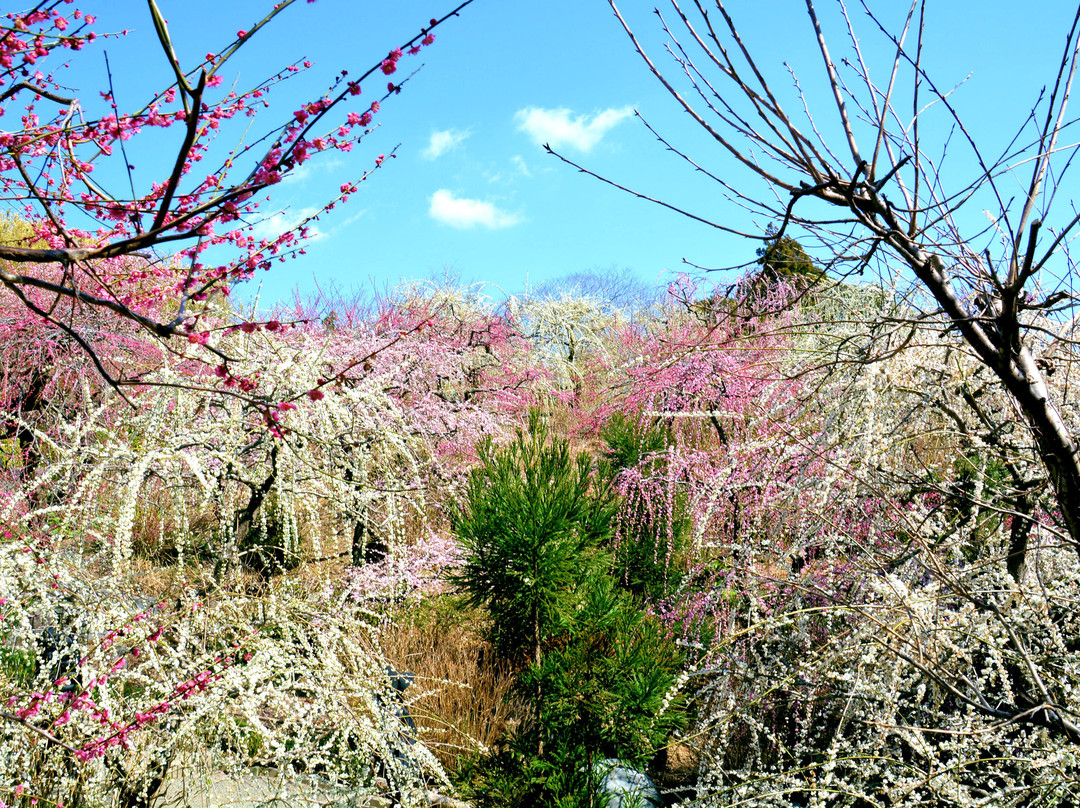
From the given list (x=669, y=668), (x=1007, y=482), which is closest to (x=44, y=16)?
(x=669, y=668)

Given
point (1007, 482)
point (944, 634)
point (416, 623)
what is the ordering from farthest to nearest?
point (416, 623) < point (1007, 482) < point (944, 634)

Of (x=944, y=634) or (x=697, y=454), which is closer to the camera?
(x=944, y=634)

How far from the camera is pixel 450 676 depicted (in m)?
4.05

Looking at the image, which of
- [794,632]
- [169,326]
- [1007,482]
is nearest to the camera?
[169,326]

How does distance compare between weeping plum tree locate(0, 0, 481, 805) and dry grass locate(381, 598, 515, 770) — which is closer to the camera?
weeping plum tree locate(0, 0, 481, 805)

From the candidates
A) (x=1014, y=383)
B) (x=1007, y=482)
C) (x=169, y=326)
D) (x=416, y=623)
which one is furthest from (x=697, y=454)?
(x=169, y=326)

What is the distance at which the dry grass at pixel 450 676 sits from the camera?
3.62m

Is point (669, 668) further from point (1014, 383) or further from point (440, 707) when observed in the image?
point (1014, 383)

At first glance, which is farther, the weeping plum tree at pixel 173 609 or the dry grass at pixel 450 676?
the dry grass at pixel 450 676

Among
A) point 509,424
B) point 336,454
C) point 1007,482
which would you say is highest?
point 509,424

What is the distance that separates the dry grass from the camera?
11.9 feet

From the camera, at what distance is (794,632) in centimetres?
292

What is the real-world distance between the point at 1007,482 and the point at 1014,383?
2.13 meters

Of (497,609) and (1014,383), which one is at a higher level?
(1014,383)
